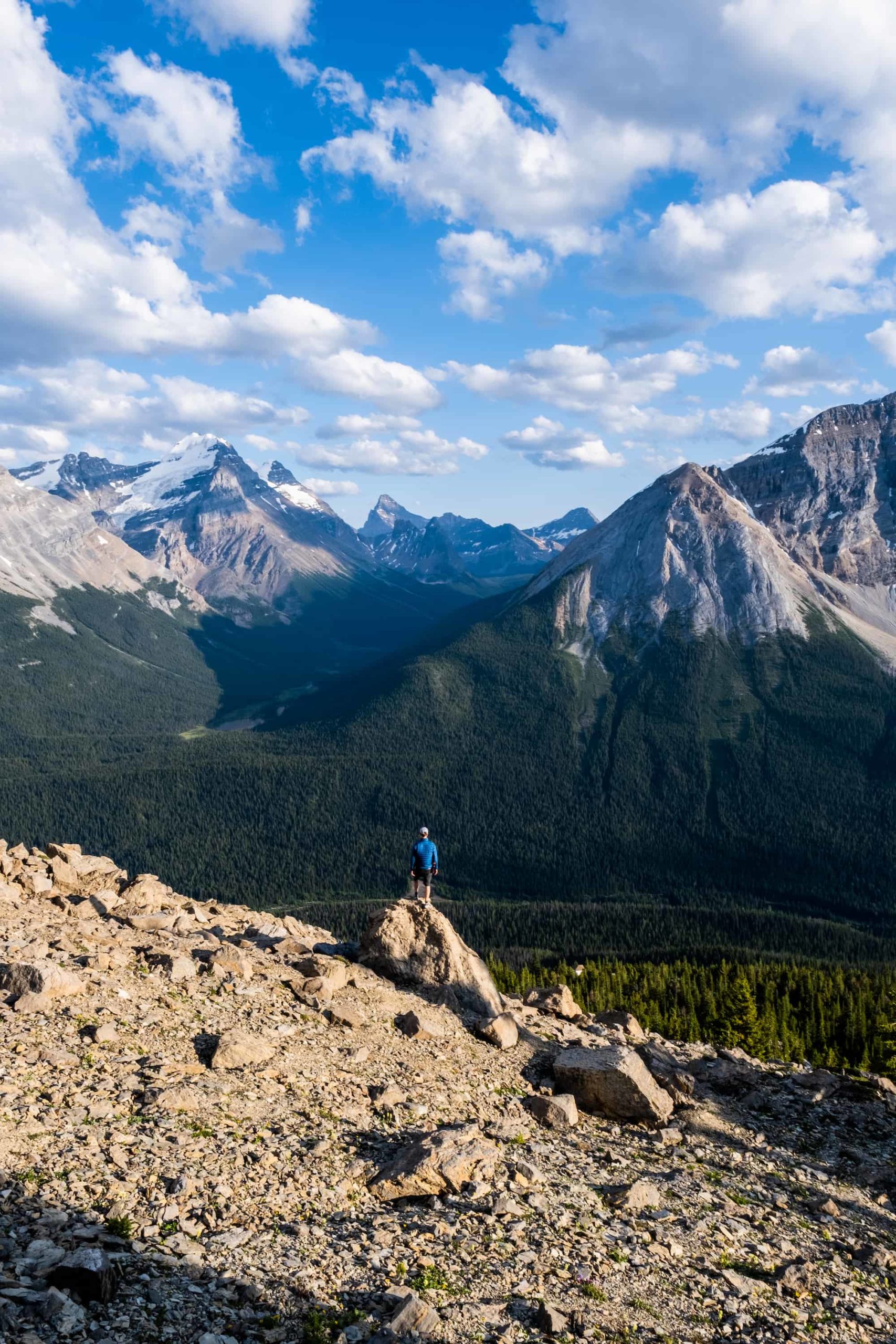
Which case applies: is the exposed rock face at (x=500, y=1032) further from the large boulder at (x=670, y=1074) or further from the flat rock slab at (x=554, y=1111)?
the large boulder at (x=670, y=1074)

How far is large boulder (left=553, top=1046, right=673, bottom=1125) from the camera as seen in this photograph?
93.5 feet

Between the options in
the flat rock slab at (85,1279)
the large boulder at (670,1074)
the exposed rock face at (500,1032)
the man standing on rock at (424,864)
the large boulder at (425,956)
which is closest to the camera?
the flat rock slab at (85,1279)

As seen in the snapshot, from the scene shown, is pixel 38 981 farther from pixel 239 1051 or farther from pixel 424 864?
pixel 424 864

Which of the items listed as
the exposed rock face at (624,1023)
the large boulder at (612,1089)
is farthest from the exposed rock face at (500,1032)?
the exposed rock face at (624,1023)

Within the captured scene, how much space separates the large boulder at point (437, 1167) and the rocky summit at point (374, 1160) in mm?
74

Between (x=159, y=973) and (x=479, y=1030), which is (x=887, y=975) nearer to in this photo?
(x=479, y=1030)

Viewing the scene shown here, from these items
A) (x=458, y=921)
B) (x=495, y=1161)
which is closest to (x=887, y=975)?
(x=458, y=921)

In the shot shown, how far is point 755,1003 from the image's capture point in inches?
2980

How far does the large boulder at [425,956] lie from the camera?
3394 cm

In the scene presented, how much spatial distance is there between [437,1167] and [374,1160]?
192 cm

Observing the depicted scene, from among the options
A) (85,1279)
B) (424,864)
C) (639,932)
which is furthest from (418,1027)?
(639,932)

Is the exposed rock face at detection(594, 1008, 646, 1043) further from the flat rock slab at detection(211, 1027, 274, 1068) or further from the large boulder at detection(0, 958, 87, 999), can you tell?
the large boulder at detection(0, 958, 87, 999)

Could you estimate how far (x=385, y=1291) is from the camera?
16.2m

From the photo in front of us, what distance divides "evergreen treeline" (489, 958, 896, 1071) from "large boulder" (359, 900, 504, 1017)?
20307mm
